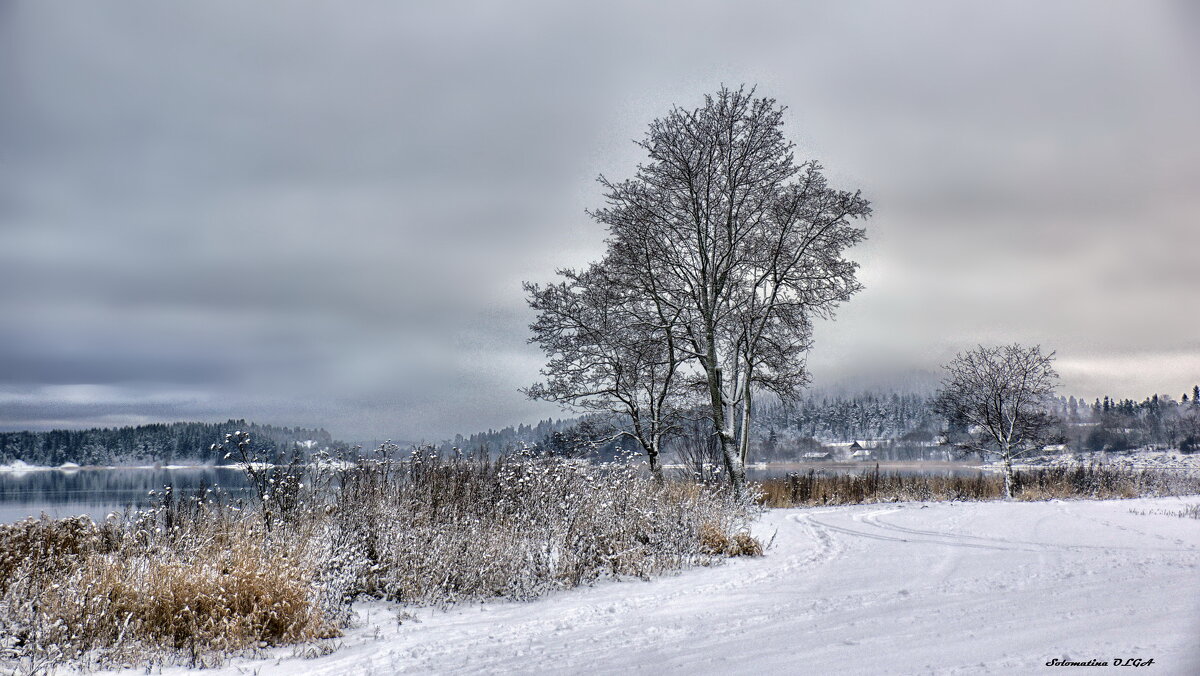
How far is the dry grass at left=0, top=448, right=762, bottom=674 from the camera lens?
5.03 metres

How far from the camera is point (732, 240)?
614 inches

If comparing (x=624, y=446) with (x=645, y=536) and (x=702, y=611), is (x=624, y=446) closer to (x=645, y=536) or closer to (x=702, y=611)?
(x=645, y=536)

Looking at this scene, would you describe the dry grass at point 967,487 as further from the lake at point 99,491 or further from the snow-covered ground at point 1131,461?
the lake at point 99,491

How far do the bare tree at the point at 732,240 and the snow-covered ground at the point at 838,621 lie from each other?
6684 mm

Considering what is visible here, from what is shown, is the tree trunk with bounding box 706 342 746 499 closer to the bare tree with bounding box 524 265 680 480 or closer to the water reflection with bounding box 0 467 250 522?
the bare tree with bounding box 524 265 680 480

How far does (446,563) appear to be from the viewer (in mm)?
6887

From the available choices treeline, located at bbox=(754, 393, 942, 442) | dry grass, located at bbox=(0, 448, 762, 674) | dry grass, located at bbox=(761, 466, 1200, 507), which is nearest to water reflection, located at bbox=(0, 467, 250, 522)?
dry grass, located at bbox=(0, 448, 762, 674)

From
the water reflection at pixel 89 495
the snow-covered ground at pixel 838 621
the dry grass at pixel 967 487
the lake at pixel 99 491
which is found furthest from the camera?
the dry grass at pixel 967 487

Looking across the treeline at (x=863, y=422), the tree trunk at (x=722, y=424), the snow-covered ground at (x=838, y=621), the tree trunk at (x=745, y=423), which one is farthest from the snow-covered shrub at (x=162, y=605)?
the treeline at (x=863, y=422)

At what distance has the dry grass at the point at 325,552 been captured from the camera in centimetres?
503

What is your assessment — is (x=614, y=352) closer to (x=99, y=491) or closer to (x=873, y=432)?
(x=99, y=491)

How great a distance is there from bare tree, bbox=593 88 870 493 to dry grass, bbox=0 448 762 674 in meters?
5.41

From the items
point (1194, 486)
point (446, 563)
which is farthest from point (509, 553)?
point (1194, 486)

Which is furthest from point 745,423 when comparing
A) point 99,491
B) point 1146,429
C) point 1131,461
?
point 1146,429
